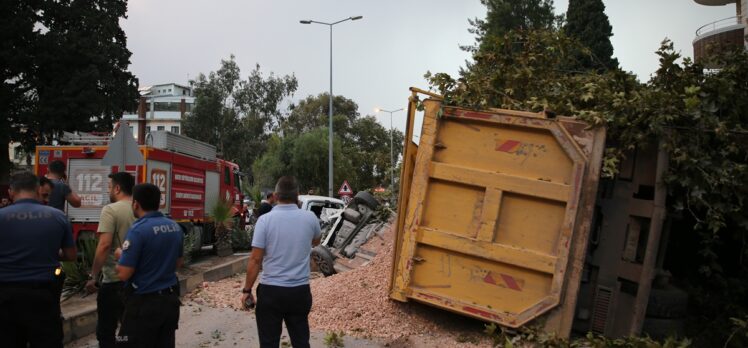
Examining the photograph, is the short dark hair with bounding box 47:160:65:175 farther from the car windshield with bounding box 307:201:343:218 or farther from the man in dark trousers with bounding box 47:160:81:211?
the car windshield with bounding box 307:201:343:218

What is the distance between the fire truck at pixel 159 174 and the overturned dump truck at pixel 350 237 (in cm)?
367

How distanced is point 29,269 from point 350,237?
6.45 m

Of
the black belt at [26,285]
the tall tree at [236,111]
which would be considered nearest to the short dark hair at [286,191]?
the black belt at [26,285]

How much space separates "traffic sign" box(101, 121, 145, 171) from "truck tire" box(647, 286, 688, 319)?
6.33m

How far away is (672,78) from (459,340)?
132 inches

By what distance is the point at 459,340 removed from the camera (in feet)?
18.6

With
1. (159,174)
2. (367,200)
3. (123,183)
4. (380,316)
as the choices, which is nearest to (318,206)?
(159,174)

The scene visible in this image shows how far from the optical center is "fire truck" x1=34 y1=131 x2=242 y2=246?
11547 millimetres

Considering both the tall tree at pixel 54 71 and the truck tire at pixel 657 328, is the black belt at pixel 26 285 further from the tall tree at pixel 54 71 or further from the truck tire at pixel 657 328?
the tall tree at pixel 54 71

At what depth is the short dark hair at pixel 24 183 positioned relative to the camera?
4262 mm

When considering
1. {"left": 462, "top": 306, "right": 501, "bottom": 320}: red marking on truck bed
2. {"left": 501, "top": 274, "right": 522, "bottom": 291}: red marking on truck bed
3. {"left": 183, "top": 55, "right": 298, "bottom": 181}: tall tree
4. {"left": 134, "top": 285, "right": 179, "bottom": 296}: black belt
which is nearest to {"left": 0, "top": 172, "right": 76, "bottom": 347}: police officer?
{"left": 134, "top": 285, "right": 179, "bottom": 296}: black belt

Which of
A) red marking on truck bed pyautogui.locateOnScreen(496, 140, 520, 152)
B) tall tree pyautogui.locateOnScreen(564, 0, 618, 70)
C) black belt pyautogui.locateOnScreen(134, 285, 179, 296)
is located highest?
tall tree pyautogui.locateOnScreen(564, 0, 618, 70)

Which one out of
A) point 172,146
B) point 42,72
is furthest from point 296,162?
point 172,146

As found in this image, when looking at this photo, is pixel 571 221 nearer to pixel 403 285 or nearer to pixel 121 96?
pixel 403 285
